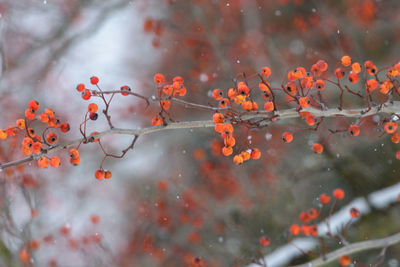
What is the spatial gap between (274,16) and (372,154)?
11.2ft

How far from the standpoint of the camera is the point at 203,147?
720cm

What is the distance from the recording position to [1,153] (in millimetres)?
4531

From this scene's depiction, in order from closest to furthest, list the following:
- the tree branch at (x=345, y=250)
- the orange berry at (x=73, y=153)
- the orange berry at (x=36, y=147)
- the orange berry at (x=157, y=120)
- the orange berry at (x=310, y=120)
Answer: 1. the orange berry at (x=36, y=147)
2. the orange berry at (x=73, y=153)
3. the orange berry at (x=157, y=120)
4. the orange berry at (x=310, y=120)
5. the tree branch at (x=345, y=250)

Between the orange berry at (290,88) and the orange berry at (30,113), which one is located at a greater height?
the orange berry at (30,113)

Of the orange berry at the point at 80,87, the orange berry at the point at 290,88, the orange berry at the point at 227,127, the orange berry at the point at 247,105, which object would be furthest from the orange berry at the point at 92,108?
the orange berry at the point at 290,88

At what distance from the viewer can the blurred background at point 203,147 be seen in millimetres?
5268

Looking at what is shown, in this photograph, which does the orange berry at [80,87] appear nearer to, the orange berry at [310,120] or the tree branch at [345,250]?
the orange berry at [310,120]

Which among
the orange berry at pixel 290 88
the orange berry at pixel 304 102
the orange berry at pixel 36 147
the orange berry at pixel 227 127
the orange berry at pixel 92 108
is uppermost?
the orange berry at pixel 92 108

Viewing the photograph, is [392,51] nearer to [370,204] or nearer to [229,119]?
[370,204]

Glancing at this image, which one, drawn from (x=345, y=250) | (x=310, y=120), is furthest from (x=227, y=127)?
(x=345, y=250)

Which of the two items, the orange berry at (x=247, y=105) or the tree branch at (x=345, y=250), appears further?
the tree branch at (x=345, y=250)

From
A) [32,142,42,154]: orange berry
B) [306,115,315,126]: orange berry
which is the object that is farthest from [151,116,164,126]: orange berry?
[306,115,315,126]: orange berry

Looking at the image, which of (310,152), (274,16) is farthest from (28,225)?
(274,16)

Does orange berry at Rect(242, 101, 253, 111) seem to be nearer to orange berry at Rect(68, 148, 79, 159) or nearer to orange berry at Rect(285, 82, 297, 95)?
orange berry at Rect(285, 82, 297, 95)
